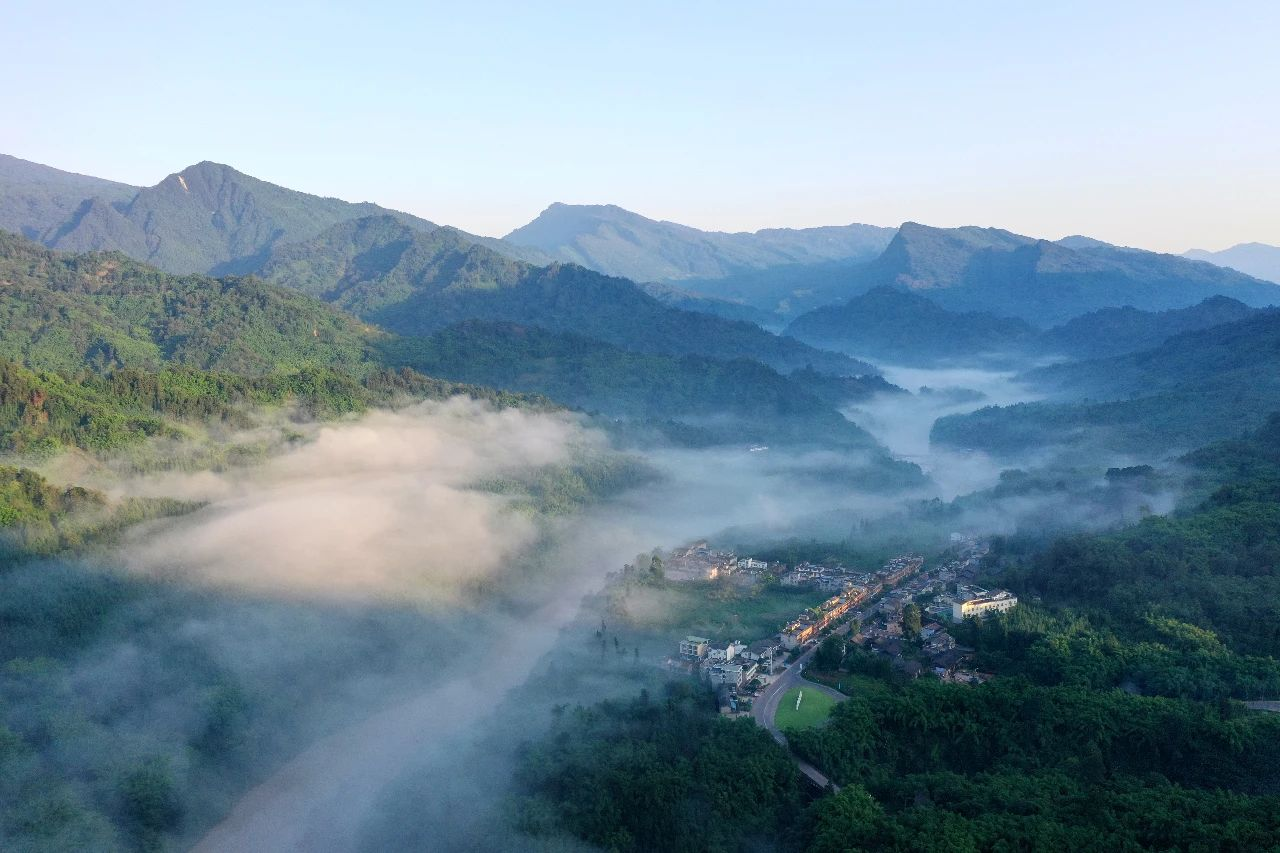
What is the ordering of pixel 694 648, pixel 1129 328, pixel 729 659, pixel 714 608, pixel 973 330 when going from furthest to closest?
pixel 973 330 < pixel 1129 328 < pixel 714 608 < pixel 694 648 < pixel 729 659

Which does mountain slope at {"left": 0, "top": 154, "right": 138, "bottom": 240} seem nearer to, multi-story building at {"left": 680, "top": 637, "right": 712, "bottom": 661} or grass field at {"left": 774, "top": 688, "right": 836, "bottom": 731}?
multi-story building at {"left": 680, "top": 637, "right": 712, "bottom": 661}

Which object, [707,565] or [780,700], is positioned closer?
[780,700]

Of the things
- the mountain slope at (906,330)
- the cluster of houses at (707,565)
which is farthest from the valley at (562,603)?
the mountain slope at (906,330)

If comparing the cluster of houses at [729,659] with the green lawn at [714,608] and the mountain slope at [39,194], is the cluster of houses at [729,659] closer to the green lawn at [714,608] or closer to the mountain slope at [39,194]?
the green lawn at [714,608]

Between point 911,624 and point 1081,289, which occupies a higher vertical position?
point 1081,289

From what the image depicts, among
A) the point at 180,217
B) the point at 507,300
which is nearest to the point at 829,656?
the point at 507,300

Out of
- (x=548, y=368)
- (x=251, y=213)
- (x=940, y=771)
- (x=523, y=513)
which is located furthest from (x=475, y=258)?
(x=940, y=771)

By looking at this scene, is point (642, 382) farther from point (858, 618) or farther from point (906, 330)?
point (906, 330)
